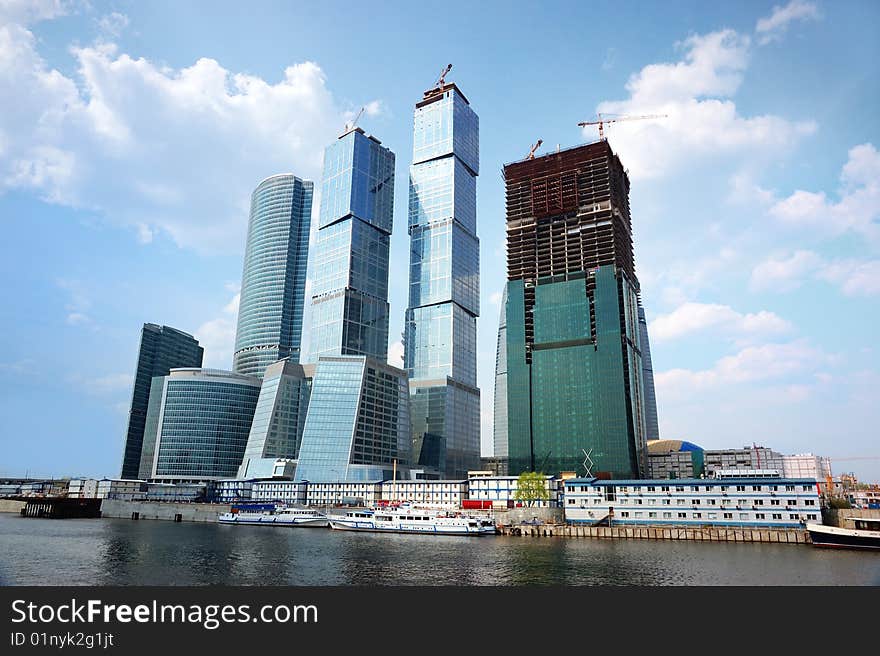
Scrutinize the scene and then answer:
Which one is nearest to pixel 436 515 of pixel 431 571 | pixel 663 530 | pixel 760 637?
pixel 663 530

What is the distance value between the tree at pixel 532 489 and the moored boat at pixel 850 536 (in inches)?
2635

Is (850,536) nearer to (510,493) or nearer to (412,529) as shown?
(510,493)

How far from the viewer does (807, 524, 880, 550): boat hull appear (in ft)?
375

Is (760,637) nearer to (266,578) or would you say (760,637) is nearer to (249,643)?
(249,643)

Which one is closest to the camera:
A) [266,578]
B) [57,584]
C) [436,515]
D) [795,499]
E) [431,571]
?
[57,584]

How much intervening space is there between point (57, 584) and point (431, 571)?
155ft

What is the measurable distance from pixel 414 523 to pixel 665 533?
64.5 metres

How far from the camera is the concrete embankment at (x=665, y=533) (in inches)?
5246

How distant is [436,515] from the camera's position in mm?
175500

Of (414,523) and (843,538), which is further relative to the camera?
(414,523)

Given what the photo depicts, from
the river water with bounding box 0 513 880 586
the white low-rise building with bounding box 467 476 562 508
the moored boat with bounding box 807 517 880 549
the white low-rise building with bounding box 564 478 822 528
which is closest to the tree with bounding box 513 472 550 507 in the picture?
the white low-rise building with bounding box 467 476 562 508

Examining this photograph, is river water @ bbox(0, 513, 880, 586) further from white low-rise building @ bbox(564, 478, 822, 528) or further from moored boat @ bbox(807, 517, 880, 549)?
white low-rise building @ bbox(564, 478, 822, 528)

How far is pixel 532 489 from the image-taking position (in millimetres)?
175375

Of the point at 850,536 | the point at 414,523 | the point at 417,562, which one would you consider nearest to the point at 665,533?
the point at 850,536
